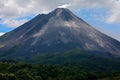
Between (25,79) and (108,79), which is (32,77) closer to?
(25,79)

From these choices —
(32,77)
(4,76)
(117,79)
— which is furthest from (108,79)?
(4,76)

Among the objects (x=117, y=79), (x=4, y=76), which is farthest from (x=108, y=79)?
(x=4, y=76)

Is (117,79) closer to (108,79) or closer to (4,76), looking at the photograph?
(108,79)

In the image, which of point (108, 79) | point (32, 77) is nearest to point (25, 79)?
point (32, 77)

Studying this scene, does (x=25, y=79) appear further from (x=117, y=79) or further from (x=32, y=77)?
(x=117, y=79)

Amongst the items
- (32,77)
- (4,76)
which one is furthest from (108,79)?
(4,76)

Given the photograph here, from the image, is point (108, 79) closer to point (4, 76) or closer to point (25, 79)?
point (25, 79)
